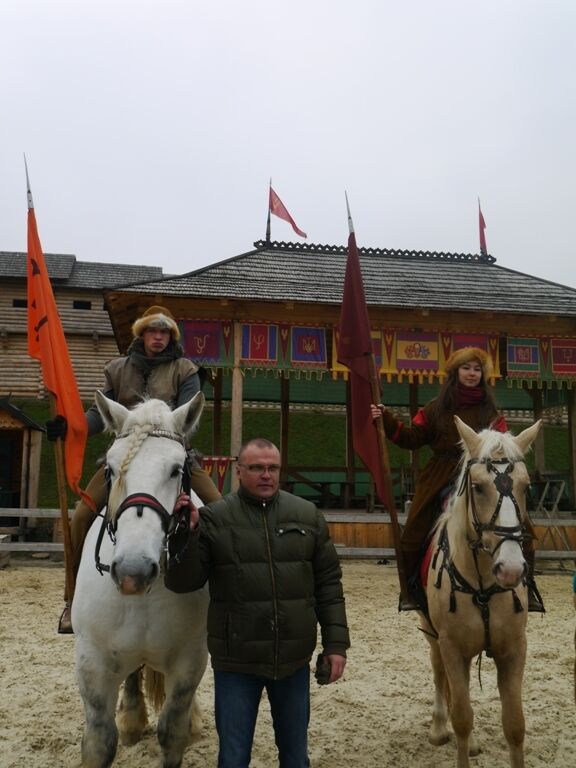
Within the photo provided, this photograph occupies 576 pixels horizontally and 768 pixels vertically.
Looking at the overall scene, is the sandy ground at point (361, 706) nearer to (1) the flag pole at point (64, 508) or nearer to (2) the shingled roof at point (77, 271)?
(1) the flag pole at point (64, 508)

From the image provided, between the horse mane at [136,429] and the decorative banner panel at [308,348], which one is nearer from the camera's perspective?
the horse mane at [136,429]

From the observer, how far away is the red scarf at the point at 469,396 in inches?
167

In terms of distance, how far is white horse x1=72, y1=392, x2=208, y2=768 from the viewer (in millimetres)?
2436

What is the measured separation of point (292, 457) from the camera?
2044 cm

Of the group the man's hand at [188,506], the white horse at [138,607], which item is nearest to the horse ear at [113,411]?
the white horse at [138,607]

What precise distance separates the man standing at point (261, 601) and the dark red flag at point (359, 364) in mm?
1673

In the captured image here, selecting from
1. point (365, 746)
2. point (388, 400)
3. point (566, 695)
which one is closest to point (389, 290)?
point (388, 400)

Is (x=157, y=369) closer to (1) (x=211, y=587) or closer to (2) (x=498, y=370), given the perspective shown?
(1) (x=211, y=587)

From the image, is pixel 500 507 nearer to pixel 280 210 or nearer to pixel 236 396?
pixel 236 396

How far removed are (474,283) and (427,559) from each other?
413 inches

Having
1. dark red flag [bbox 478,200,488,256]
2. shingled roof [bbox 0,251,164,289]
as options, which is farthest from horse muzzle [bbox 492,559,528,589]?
shingled roof [bbox 0,251,164,289]

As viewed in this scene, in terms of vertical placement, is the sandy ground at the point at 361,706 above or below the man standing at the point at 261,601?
below

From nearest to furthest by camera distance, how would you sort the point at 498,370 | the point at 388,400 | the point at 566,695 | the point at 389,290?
the point at 566,695 → the point at 498,370 → the point at 389,290 → the point at 388,400

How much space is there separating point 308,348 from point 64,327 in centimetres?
1753
